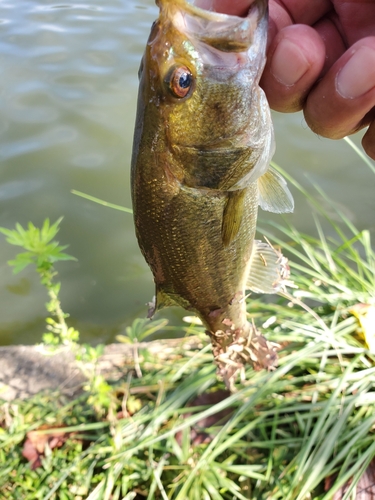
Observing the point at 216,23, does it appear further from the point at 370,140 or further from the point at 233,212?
the point at 370,140

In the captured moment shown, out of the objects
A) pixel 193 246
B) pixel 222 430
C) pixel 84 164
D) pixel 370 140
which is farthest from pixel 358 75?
pixel 84 164

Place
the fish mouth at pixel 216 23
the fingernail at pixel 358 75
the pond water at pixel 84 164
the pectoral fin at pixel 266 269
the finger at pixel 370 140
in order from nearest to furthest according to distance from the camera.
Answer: the fish mouth at pixel 216 23 → the fingernail at pixel 358 75 → the finger at pixel 370 140 → the pectoral fin at pixel 266 269 → the pond water at pixel 84 164

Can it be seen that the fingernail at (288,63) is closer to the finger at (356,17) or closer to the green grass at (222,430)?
the finger at (356,17)

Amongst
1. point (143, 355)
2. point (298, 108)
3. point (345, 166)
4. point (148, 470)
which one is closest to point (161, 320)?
point (143, 355)

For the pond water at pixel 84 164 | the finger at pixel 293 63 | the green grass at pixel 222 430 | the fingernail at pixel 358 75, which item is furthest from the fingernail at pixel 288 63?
the pond water at pixel 84 164

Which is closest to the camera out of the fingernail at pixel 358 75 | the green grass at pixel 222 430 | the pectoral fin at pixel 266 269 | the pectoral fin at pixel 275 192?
the fingernail at pixel 358 75

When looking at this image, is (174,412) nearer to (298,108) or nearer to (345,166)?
(298,108)
